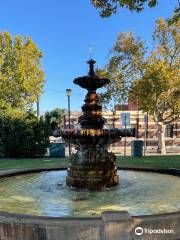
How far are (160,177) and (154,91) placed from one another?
18.8 meters

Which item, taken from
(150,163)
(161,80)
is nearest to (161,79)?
(161,80)

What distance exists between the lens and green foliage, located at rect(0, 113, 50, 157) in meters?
26.5

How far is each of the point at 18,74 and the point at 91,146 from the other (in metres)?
26.4

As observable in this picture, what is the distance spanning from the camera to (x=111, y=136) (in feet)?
31.4

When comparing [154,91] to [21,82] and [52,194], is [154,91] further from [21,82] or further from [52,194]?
[52,194]

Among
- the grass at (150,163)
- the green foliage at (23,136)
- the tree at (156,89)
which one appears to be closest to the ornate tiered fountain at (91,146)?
the grass at (150,163)

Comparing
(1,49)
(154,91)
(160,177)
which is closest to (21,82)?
(1,49)

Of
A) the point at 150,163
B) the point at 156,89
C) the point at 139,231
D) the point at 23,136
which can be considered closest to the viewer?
the point at 139,231

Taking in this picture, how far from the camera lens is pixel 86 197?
336 inches

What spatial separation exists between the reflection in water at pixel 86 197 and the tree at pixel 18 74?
2446 cm

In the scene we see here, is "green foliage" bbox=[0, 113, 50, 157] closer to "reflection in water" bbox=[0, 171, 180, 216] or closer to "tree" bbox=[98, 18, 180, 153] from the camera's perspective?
"tree" bbox=[98, 18, 180, 153]

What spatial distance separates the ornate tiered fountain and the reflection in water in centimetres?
36

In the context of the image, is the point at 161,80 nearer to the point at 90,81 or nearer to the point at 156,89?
the point at 156,89

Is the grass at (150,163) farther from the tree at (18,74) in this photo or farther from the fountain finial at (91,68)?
the tree at (18,74)
